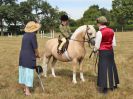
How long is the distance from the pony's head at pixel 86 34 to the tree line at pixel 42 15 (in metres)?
74.7

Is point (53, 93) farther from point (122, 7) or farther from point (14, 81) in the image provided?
point (122, 7)

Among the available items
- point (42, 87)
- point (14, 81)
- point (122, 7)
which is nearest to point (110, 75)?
point (42, 87)

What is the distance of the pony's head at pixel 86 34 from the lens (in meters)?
12.4

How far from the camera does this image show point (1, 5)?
4262 inches

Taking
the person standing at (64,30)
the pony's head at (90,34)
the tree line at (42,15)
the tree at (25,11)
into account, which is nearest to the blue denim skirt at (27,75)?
the pony's head at (90,34)

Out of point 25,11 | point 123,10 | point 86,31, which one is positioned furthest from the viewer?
point 25,11

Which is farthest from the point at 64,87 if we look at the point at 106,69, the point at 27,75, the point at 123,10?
the point at 123,10

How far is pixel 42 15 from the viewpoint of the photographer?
399 feet

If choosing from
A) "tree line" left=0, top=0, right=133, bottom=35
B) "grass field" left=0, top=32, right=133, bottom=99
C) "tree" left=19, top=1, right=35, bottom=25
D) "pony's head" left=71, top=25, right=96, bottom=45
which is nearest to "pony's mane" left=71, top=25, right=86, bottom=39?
"pony's head" left=71, top=25, right=96, bottom=45

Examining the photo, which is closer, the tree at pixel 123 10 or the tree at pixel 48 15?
the tree at pixel 123 10

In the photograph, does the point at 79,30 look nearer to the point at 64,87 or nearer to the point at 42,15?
the point at 64,87

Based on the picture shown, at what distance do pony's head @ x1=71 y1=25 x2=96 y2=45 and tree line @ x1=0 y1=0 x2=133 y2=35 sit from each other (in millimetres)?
74701

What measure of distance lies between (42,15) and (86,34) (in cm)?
10977

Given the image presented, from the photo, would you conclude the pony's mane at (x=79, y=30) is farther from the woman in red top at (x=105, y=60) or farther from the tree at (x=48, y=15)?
the tree at (x=48, y=15)
